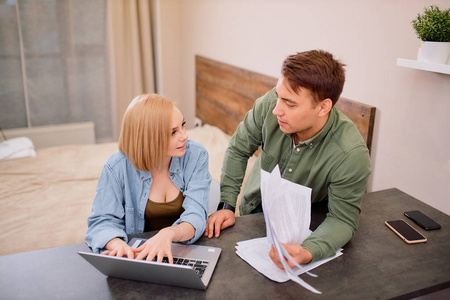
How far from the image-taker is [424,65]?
4.78ft

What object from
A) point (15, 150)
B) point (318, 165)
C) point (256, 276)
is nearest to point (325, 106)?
point (318, 165)

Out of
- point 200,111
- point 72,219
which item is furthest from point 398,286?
point 200,111

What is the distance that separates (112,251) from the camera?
1.09 m

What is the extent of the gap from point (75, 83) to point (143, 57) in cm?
72

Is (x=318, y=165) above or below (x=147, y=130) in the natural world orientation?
below

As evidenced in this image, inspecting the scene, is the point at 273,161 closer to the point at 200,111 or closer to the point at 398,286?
the point at 398,286

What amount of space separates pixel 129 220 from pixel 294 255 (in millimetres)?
570

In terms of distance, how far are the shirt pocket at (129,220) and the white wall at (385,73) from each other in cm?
121

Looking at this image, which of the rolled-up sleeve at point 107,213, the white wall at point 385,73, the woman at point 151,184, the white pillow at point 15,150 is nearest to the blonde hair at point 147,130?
the woman at point 151,184

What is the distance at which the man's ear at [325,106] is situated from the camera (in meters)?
1.29

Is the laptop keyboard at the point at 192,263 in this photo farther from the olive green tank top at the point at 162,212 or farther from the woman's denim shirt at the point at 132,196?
the olive green tank top at the point at 162,212

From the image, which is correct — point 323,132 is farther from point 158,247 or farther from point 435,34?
point 158,247

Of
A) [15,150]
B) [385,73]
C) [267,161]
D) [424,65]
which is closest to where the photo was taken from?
[424,65]

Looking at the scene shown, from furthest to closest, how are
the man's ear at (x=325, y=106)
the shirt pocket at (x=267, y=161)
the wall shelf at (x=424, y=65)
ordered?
the shirt pocket at (x=267, y=161), the wall shelf at (x=424, y=65), the man's ear at (x=325, y=106)
